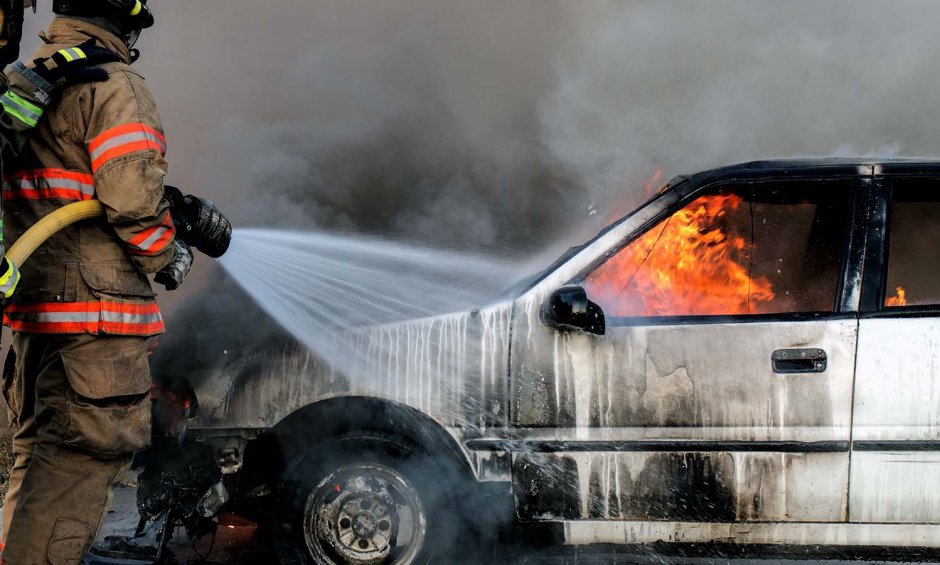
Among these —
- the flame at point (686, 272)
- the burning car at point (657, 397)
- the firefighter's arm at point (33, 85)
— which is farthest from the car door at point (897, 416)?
the firefighter's arm at point (33, 85)

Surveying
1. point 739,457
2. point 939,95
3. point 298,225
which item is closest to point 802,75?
point 939,95

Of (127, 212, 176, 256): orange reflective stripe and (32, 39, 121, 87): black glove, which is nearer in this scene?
(32, 39, 121, 87): black glove

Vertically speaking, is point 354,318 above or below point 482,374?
above

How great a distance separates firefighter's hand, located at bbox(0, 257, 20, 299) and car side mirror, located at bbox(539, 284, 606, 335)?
1.88 meters

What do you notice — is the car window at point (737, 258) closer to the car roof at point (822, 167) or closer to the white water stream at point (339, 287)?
the car roof at point (822, 167)

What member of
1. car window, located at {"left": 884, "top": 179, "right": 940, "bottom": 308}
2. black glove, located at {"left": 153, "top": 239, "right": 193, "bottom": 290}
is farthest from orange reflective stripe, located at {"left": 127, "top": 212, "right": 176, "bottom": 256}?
car window, located at {"left": 884, "top": 179, "right": 940, "bottom": 308}

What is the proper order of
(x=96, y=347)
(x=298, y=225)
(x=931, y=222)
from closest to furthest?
(x=96, y=347) < (x=931, y=222) < (x=298, y=225)

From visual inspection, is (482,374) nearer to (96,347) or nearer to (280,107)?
(96,347)

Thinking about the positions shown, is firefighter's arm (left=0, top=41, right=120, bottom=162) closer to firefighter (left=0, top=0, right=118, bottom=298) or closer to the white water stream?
firefighter (left=0, top=0, right=118, bottom=298)

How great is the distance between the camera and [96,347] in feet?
8.25

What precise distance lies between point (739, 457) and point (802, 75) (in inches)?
283

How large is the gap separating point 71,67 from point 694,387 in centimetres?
258

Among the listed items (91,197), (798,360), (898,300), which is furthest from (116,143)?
(898,300)

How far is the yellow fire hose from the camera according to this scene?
2.29 metres
